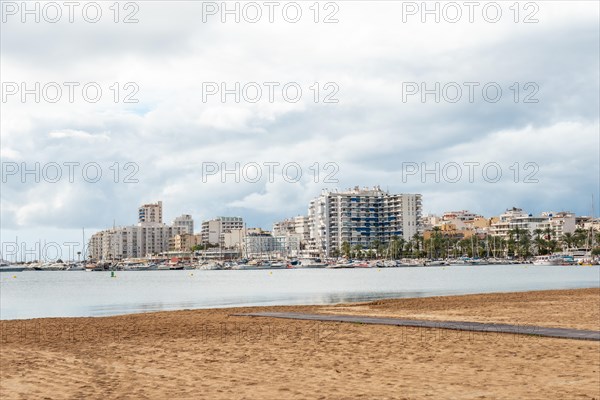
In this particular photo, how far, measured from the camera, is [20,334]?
2648 centimetres

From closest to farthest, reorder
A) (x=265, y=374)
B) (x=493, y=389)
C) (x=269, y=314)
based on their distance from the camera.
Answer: (x=493, y=389) → (x=265, y=374) → (x=269, y=314)

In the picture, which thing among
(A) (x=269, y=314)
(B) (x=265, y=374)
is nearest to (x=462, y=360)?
(B) (x=265, y=374)

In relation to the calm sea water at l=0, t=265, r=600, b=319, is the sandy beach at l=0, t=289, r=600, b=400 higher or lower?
higher

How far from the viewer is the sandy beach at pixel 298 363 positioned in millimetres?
13797

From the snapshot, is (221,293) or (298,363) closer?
(298,363)

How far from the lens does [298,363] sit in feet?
57.0

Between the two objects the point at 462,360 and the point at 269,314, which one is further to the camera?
the point at 269,314

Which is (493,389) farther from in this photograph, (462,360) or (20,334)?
(20,334)

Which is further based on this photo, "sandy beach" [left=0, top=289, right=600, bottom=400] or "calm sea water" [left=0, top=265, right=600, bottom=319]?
"calm sea water" [left=0, top=265, right=600, bottom=319]

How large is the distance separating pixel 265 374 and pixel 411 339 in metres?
6.71

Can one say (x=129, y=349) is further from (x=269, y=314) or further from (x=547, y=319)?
(x=547, y=319)

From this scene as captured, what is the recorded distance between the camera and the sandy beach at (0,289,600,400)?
1380 centimetres

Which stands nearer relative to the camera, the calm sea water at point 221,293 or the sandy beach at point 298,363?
the sandy beach at point 298,363

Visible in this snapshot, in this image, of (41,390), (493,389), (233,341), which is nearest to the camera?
(493,389)
